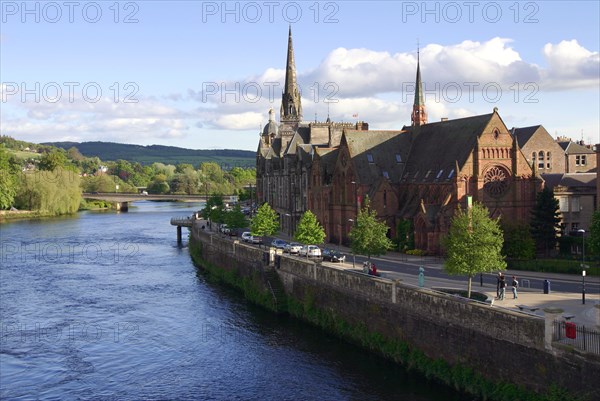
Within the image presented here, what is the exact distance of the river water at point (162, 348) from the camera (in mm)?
34938

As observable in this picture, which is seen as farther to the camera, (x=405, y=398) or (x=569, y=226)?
(x=569, y=226)

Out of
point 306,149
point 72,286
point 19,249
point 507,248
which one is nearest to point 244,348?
point 507,248

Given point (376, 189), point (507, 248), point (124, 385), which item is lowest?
point (124, 385)

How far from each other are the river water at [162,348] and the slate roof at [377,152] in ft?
64.4

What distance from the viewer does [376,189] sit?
69312 mm

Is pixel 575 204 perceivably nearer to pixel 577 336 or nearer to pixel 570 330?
pixel 577 336

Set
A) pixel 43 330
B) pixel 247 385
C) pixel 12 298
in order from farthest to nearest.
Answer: pixel 12 298
pixel 43 330
pixel 247 385

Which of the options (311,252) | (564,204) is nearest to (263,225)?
(311,252)

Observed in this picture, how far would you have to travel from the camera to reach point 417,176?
69.5 meters

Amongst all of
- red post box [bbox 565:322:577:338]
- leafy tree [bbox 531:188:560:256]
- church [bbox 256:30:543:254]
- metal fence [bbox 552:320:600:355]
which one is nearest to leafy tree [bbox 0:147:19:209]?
church [bbox 256:30:543:254]

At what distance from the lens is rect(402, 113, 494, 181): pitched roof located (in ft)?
211

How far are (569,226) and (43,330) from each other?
46.1m

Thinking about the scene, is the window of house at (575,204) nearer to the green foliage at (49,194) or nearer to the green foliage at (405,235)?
the green foliage at (405,235)

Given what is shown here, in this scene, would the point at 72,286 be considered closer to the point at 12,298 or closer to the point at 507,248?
the point at 12,298
